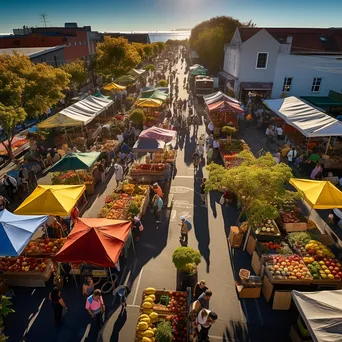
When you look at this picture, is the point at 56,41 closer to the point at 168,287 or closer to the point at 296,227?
the point at 168,287

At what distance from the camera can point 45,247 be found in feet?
35.0

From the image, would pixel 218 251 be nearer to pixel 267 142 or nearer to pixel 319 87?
pixel 267 142

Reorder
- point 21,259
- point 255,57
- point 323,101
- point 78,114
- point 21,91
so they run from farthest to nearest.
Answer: point 255,57 → point 323,101 → point 78,114 → point 21,91 → point 21,259

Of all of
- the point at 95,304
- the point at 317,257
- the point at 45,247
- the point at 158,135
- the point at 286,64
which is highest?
the point at 286,64

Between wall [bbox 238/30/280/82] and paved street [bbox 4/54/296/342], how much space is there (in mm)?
21553

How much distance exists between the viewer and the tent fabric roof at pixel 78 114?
18453 mm

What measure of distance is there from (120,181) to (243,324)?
33.4 feet

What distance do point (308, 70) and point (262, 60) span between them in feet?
16.1

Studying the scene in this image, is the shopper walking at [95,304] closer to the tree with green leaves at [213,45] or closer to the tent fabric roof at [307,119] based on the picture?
the tent fabric roof at [307,119]

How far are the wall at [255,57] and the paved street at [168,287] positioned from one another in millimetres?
21553

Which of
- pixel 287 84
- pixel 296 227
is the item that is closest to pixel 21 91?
pixel 296 227

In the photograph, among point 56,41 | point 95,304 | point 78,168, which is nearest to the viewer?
point 95,304

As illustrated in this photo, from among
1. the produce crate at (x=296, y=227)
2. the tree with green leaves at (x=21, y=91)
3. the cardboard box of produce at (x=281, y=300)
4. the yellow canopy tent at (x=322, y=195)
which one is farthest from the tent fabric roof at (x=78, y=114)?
the cardboard box of produce at (x=281, y=300)

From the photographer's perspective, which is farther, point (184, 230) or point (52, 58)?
point (52, 58)
